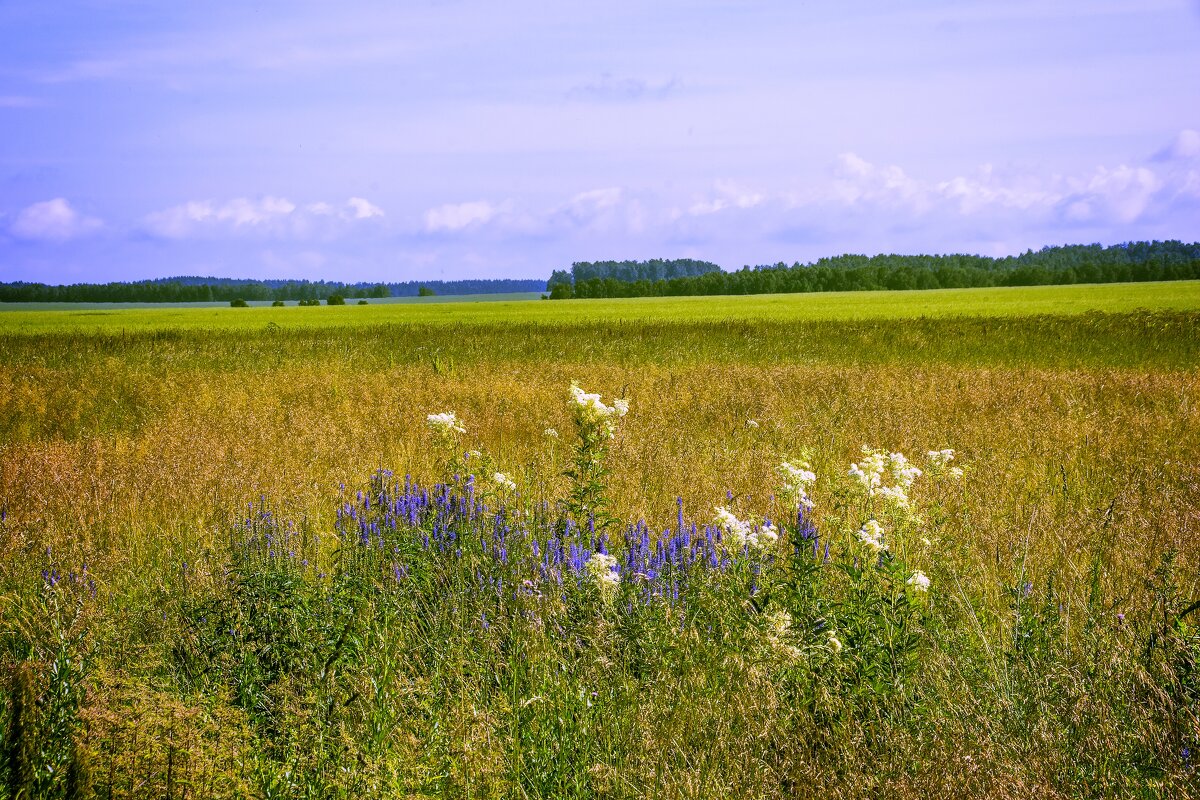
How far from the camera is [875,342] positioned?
2108 centimetres

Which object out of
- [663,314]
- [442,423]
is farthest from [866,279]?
[442,423]

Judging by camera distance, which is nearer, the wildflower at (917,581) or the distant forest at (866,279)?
the wildflower at (917,581)

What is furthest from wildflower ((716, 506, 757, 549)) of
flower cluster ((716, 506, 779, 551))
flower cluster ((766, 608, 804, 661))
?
flower cluster ((766, 608, 804, 661))

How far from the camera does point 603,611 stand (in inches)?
148

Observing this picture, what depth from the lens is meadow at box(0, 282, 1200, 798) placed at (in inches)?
106

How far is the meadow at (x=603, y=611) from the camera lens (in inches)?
106

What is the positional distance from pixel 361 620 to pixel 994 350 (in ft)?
64.5

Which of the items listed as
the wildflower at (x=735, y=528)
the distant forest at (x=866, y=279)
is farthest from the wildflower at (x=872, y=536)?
the distant forest at (x=866, y=279)

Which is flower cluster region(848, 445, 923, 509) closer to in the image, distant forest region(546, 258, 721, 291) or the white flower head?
the white flower head

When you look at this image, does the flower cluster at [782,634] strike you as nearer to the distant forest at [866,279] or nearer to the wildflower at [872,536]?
the wildflower at [872,536]

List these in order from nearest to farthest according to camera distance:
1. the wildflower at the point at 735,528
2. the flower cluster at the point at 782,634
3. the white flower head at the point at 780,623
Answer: the flower cluster at the point at 782,634, the white flower head at the point at 780,623, the wildflower at the point at 735,528

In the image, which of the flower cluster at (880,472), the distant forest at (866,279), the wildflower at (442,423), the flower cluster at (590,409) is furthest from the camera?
the distant forest at (866,279)

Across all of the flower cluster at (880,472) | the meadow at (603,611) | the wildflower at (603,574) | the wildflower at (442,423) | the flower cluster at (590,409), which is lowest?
the meadow at (603,611)

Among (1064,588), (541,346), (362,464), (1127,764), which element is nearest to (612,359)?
(541,346)
